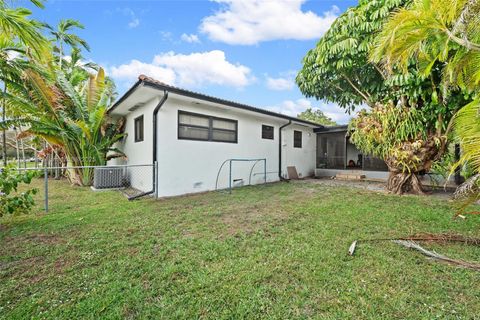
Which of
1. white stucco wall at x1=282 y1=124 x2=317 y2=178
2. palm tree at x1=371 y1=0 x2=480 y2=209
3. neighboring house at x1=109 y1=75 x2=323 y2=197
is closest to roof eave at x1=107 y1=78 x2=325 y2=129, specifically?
neighboring house at x1=109 y1=75 x2=323 y2=197

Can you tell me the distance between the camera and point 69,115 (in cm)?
802

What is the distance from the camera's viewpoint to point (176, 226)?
4234mm

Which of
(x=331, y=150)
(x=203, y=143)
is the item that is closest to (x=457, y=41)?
(x=203, y=143)

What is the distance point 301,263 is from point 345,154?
10.7 metres

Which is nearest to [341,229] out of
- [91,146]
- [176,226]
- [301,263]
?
[301,263]

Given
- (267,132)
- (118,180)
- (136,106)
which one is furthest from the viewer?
(267,132)

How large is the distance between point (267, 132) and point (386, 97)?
15.4 feet

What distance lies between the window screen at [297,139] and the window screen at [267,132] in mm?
1954

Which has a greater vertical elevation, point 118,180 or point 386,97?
point 386,97

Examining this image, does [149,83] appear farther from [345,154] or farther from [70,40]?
[70,40]

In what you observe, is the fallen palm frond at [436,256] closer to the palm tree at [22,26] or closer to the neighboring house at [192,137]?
the neighboring house at [192,137]

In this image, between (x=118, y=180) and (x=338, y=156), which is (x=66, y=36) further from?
(x=338, y=156)

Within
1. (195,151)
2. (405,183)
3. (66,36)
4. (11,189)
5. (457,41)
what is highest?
(66,36)

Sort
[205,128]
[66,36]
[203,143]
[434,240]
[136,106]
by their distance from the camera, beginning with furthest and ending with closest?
[66,36] < [136,106] < [205,128] < [203,143] < [434,240]
